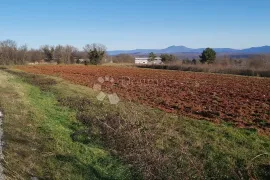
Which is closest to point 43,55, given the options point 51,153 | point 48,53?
point 48,53

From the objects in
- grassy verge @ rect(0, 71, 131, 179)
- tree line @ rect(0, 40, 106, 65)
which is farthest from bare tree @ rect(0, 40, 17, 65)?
grassy verge @ rect(0, 71, 131, 179)

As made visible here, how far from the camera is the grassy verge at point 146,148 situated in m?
6.30

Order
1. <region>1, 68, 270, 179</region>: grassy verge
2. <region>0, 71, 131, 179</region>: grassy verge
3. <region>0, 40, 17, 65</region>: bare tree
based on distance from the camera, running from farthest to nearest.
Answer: <region>0, 40, 17, 65</region>: bare tree
<region>1, 68, 270, 179</region>: grassy verge
<region>0, 71, 131, 179</region>: grassy verge

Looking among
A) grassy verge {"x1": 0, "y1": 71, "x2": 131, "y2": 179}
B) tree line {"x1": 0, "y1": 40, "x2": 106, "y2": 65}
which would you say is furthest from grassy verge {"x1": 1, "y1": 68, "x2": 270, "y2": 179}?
tree line {"x1": 0, "y1": 40, "x2": 106, "y2": 65}

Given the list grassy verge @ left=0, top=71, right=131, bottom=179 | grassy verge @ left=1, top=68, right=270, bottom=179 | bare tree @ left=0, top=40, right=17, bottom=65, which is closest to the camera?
grassy verge @ left=0, top=71, right=131, bottom=179

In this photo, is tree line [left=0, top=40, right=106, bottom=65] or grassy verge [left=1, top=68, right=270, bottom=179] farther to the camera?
tree line [left=0, top=40, right=106, bottom=65]

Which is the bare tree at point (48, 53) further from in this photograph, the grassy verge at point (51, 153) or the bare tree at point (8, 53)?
the grassy verge at point (51, 153)

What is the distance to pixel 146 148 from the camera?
720 centimetres

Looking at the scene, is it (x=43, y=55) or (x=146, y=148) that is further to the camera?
(x=43, y=55)

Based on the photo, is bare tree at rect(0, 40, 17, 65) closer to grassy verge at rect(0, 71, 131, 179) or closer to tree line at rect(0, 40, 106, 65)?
tree line at rect(0, 40, 106, 65)

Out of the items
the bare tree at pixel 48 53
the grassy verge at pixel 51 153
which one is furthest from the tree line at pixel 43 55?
the grassy verge at pixel 51 153

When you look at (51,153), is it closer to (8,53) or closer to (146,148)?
(146,148)

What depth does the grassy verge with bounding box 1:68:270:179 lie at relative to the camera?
248 inches

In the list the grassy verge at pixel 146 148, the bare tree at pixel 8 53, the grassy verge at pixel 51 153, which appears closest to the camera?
the grassy verge at pixel 51 153
